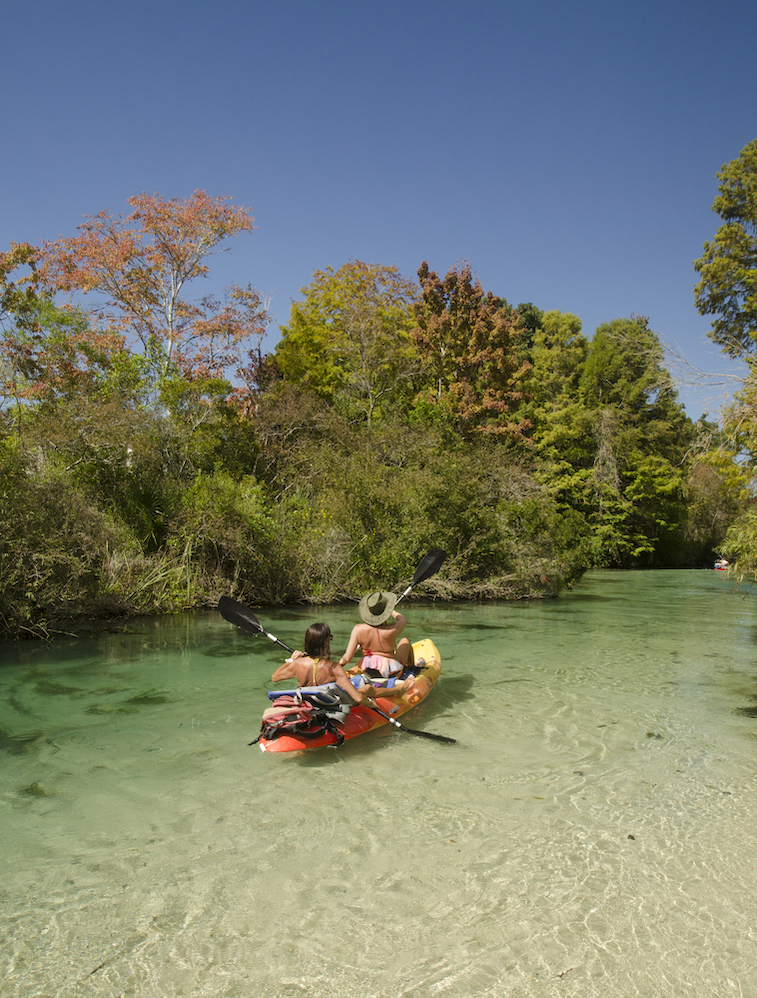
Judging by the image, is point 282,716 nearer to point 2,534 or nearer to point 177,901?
point 177,901

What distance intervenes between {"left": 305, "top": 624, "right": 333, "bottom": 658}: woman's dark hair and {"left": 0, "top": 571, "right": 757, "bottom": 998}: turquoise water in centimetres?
83

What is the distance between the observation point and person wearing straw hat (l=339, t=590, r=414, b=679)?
6.93 meters

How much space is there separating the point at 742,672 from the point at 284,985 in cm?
810

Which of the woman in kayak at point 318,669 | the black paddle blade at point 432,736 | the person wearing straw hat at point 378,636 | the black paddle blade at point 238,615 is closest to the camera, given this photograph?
the woman in kayak at point 318,669

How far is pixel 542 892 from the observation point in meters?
3.68

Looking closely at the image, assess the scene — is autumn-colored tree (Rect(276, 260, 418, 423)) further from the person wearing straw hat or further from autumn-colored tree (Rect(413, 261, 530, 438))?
the person wearing straw hat

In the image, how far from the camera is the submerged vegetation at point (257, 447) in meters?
11.7

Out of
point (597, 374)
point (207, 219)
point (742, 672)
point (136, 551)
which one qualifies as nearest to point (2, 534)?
point (136, 551)

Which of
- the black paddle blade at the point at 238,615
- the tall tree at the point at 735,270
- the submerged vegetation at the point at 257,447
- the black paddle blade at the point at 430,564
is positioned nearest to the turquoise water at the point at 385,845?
the black paddle blade at the point at 238,615

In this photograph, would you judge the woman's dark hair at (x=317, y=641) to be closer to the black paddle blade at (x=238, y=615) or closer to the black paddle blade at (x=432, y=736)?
the black paddle blade at (x=432, y=736)

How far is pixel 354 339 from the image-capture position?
81.0 ft

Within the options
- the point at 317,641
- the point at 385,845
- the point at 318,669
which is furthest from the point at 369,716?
the point at 385,845

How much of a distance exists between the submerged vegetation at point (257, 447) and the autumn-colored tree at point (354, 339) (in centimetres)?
9

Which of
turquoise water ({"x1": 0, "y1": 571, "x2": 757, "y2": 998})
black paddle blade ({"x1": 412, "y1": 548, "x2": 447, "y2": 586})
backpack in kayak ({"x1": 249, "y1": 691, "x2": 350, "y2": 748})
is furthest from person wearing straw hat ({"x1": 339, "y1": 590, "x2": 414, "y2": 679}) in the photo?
black paddle blade ({"x1": 412, "y1": 548, "x2": 447, "y2": 586})
